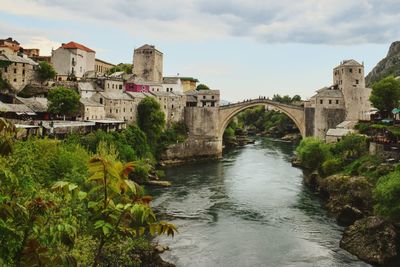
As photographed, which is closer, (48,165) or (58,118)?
(48,165)

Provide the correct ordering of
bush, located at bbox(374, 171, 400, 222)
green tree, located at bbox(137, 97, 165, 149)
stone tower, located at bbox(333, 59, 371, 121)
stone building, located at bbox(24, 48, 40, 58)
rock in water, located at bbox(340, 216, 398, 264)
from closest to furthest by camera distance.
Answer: rock in water, located at bbox(340, 216, 398, 264)
bush, located at bbox(374, 171, 400, 222)
green tree, located at bbox(137, 97, 165, 149)
stone tower, located at bbox(333, 59, 371, 121)
stone building, located at bbox(24, 48, 40, 58)

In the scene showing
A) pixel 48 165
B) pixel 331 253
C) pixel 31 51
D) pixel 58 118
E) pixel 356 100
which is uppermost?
pixel 31 51

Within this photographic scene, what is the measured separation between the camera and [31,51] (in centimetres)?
8594

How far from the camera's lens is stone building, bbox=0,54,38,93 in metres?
55.5

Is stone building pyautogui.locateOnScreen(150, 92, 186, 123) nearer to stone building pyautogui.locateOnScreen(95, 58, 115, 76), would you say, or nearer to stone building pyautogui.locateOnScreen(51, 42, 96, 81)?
stone building pyautogui.locateOnScreen(51, 42, 96, 81)

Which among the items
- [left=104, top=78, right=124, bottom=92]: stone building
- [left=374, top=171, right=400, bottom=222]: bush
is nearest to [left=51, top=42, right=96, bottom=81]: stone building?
[left=104, top=78, right=124, bottom=92]: stone building

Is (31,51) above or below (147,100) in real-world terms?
above

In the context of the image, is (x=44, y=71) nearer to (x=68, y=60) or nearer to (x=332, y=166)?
(x=68, y=60)

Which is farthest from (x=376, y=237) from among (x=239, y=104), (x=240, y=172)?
A: (x=239, y=104)

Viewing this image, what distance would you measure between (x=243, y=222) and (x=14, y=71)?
4124 cm

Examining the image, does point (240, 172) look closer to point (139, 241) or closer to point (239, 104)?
point (239, 104)

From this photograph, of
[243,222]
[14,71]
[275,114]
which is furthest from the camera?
[275,114]

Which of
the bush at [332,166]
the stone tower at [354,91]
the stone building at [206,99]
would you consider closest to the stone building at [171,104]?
the stone building at [206,99]

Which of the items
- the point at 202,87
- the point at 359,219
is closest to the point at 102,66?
the point at 202,87
